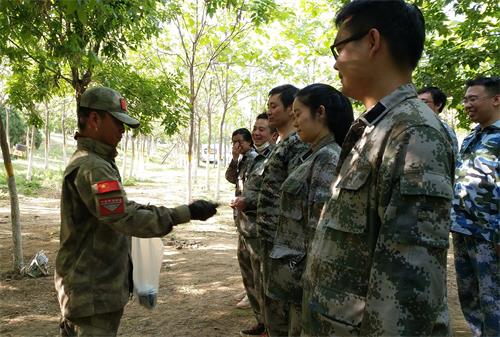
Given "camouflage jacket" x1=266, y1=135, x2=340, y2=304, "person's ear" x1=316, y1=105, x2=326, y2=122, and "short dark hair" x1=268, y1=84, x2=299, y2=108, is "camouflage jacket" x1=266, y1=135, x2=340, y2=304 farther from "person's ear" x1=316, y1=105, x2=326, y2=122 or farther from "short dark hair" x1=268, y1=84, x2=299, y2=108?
"short dark hair" x1=268, y1=84, x2=299, y2=108

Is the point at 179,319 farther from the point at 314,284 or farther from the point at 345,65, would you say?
the point at 345,65

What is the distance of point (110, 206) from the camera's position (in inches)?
75.0

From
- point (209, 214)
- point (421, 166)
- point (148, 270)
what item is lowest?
point (148, 270)

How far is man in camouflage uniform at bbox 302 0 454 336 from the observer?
1047 millimetres

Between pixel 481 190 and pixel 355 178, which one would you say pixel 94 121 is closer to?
pixel 355 178

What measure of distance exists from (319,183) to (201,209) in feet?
2.02

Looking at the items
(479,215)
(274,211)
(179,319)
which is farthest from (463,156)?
(179,319)

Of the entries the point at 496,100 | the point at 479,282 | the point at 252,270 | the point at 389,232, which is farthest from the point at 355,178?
the point at 252,270

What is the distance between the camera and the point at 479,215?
9.59 ft

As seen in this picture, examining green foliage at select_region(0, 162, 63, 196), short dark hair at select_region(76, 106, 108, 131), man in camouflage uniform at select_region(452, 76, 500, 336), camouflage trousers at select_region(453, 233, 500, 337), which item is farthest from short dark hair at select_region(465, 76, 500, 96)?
green foliage at select_region(0, 162, 63, 196)

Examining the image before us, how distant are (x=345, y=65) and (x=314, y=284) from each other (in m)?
0.72

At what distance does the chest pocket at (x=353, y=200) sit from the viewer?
1192 millimetres

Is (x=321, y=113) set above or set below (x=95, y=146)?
above

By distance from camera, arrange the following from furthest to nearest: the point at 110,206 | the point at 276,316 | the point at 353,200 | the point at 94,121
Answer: the point at 276,316, the point at 94,121, the point at 110,206, the point at 353,200
